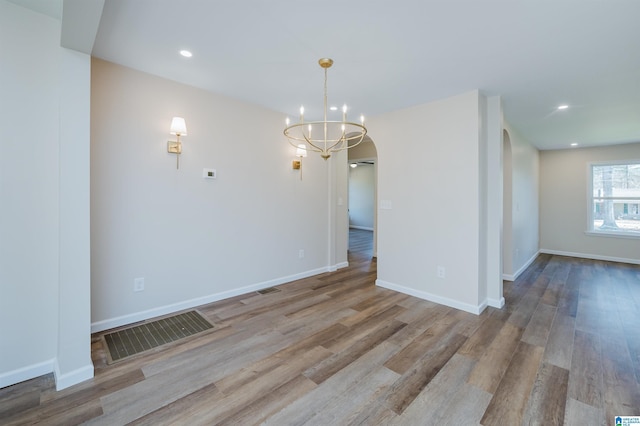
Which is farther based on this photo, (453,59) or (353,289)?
(353,289)

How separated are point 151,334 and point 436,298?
317cm

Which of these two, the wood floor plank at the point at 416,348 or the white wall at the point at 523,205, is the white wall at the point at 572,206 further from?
the wood floor plank at the point at 416,348

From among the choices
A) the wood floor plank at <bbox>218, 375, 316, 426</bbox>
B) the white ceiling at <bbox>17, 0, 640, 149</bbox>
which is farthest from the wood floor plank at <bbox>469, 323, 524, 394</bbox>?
the white ceiling at <bbox>17, 0, 640, 149</bbox>

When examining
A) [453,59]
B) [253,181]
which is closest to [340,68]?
[453,59]

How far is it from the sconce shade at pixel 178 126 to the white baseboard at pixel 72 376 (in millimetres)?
2124

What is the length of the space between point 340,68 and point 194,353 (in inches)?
111

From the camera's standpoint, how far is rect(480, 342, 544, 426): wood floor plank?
5.38 ft

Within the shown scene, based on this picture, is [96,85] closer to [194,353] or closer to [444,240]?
[194,353]

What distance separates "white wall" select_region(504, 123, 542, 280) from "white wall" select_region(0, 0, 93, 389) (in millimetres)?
5121

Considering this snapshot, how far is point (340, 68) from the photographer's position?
8.44 feet

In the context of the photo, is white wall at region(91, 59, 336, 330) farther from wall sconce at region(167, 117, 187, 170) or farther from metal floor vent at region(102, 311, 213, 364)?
metal floor vent at region(102, 311, 213, 364)

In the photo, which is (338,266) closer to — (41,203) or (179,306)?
(179,306)

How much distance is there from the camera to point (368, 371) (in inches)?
81.1

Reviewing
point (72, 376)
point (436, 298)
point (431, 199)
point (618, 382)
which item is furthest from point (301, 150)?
point (618, 382)
